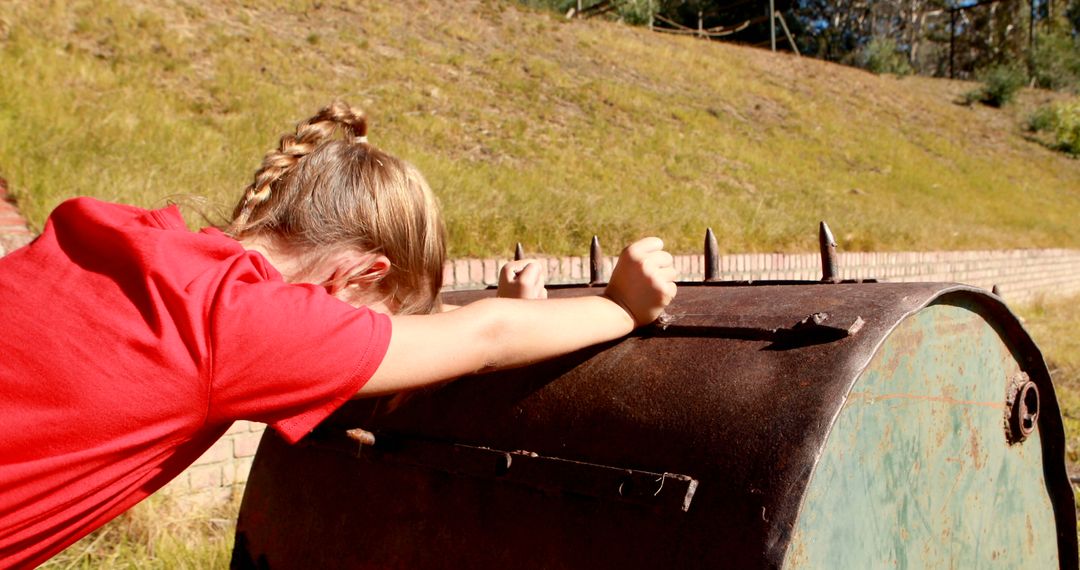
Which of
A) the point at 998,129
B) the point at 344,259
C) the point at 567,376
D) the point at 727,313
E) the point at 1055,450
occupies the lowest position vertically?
the point at 1055,450

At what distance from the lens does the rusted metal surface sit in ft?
4.14

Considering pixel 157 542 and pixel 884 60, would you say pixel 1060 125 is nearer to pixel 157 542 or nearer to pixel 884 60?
pixel 884 60

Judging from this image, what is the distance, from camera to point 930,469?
1562mm

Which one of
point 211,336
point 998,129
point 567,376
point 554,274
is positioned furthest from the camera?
point 998,129

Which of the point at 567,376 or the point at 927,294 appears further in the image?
the point at 567,376

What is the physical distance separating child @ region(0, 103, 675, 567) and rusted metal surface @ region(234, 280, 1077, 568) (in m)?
0.18

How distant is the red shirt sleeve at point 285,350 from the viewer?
1.19 metres

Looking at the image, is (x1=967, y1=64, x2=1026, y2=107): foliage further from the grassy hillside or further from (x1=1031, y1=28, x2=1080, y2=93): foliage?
(x1=1031, y1=28, x2=1080, y2=93): foliage

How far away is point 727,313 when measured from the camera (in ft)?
5.28

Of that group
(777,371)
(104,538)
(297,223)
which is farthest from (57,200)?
(777,371)

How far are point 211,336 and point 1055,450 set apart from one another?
Result: 1849 millimetres

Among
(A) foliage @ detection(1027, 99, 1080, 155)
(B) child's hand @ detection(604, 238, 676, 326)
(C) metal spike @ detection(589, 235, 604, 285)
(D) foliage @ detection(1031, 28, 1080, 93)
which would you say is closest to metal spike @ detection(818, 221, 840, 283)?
(B) child's hand @ detection(604, 238, 676, 326)

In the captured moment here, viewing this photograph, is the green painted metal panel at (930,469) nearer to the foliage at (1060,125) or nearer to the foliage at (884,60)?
the foliage at (1060,125)

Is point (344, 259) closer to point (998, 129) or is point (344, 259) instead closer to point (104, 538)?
point (104, 538)
